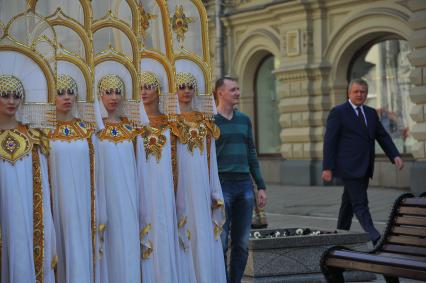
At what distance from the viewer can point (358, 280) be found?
1008 centimetres

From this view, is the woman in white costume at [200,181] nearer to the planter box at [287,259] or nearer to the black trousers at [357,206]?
the planter box at [287,259]

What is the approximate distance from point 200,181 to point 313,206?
38.0ft

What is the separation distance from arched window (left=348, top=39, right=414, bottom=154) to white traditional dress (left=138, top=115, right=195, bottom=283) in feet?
51.9

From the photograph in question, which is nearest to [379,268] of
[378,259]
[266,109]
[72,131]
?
[378,259]

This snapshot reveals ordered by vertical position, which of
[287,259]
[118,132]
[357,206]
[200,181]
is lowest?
[287,259]

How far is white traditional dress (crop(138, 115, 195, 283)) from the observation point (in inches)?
310

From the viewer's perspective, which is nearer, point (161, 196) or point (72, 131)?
point (72, 131)

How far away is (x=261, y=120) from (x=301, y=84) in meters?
3.34

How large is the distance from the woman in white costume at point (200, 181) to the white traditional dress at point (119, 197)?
2.75ft

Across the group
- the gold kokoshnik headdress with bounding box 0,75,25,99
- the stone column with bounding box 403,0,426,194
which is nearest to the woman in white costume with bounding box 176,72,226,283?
the gold kokoshnik headdress with bounding box 0,75,25,99

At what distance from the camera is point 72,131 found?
709cm

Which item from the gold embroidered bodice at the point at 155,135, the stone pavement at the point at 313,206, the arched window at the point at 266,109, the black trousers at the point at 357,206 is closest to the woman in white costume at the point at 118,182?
the gold embroidered bodice at the point at 155,135

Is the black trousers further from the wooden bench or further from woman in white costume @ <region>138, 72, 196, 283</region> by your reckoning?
woman in white costume @ <region>138, 72, 196, 283</region>

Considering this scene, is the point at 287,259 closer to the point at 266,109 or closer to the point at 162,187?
the point at 162,187
